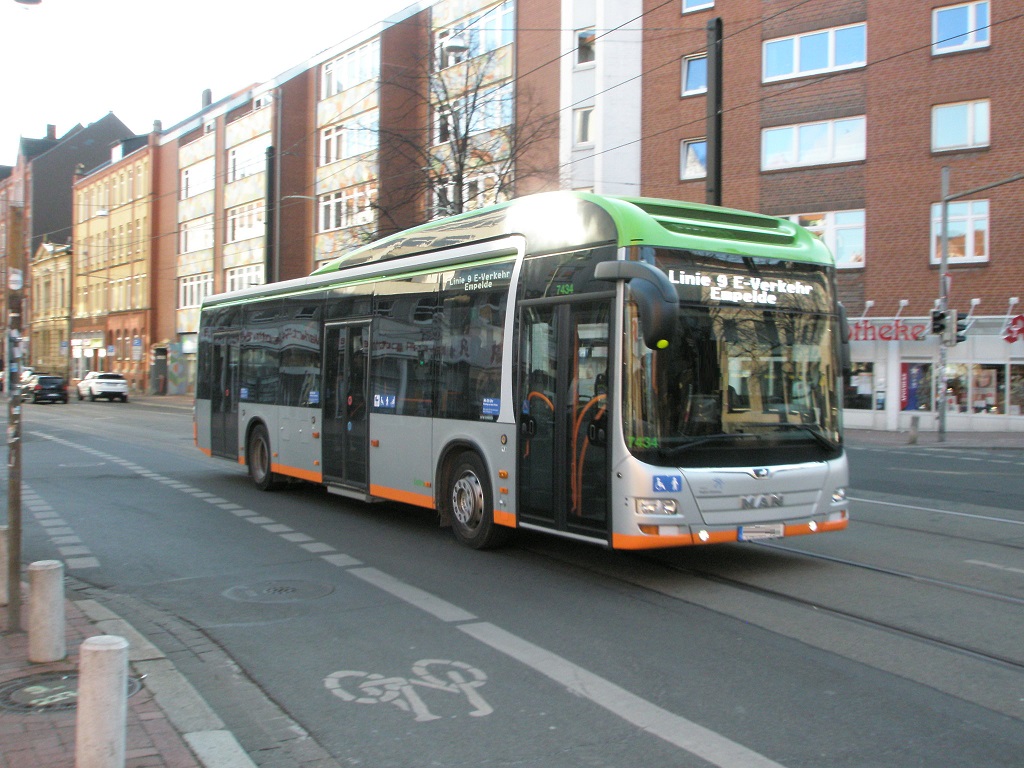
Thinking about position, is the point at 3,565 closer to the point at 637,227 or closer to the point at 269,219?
the point at 637,227

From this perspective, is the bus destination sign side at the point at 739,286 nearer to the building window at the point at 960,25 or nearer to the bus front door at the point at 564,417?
the bus front door at the point at 564,417

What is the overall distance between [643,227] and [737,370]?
1320 millimetres

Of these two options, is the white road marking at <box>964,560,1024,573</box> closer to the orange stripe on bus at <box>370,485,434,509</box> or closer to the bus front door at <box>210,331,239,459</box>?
the orange stripe on bus at <box>370,485,434,509</box>

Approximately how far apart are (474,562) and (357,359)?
3643 millimetres

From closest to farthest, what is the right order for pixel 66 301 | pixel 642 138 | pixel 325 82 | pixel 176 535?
pixel 176 535 < pixel 642 138 < pixel 325 82 < pixel 66 301

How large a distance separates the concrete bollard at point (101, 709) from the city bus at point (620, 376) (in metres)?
4.18

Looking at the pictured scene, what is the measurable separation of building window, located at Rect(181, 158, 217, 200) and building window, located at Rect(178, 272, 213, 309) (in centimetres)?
510

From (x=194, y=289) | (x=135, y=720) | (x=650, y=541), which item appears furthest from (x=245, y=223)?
(x=135, y=720)

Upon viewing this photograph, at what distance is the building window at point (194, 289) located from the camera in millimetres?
59250

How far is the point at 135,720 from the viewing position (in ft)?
15.1

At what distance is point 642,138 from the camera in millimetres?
34750

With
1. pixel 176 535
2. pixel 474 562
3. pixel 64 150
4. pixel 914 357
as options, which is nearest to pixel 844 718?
pixel 474 562

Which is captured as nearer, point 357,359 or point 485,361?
point 485,361

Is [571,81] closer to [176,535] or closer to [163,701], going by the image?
[176,535]
